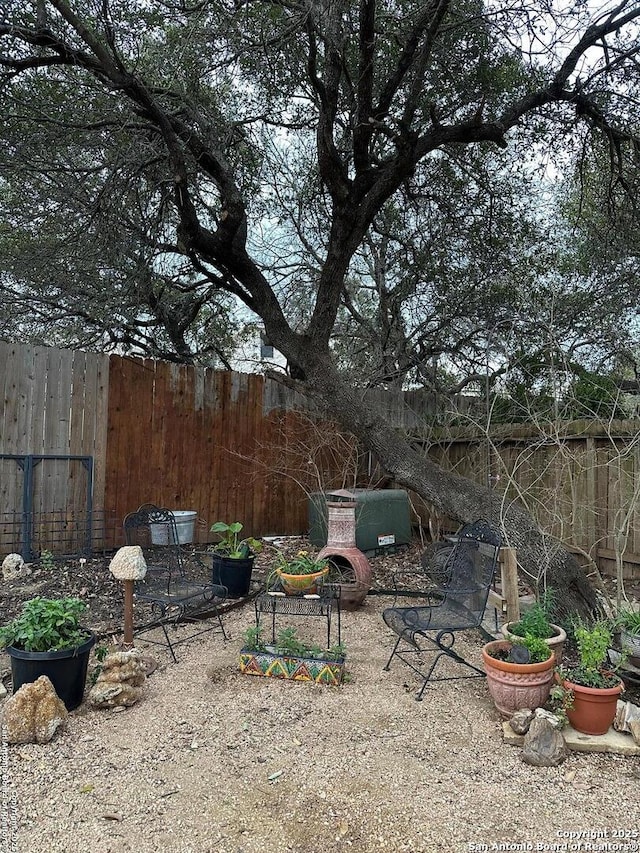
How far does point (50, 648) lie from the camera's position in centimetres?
279

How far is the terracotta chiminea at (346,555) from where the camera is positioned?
4582 mm

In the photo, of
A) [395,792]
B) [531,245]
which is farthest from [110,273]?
[395,792]

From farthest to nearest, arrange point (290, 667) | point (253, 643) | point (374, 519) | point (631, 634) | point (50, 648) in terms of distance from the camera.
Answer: point (374, 519), point (253, 643), point (290, 667), point (631, 634), point (50, 648)

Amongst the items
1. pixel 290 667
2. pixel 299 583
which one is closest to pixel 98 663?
pixel 290 667

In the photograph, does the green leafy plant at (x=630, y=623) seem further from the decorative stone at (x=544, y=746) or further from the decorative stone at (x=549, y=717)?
the decorative stone at (x=544, y=746)

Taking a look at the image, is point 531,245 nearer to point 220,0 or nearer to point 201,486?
point 220,0

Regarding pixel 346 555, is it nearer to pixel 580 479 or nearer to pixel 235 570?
pixel 235 570

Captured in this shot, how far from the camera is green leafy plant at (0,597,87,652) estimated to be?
9.14 ft

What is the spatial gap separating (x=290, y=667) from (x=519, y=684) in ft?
4.12

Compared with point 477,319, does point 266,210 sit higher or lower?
higher

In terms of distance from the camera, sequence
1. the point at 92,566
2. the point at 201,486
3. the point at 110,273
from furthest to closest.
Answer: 1. the point at 110,273
2. the point at 201,486
3. the point at 92,566

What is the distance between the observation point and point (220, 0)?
4957 millimetres

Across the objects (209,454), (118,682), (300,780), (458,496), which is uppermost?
(209,454)

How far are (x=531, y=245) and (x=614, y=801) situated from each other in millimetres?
6910
